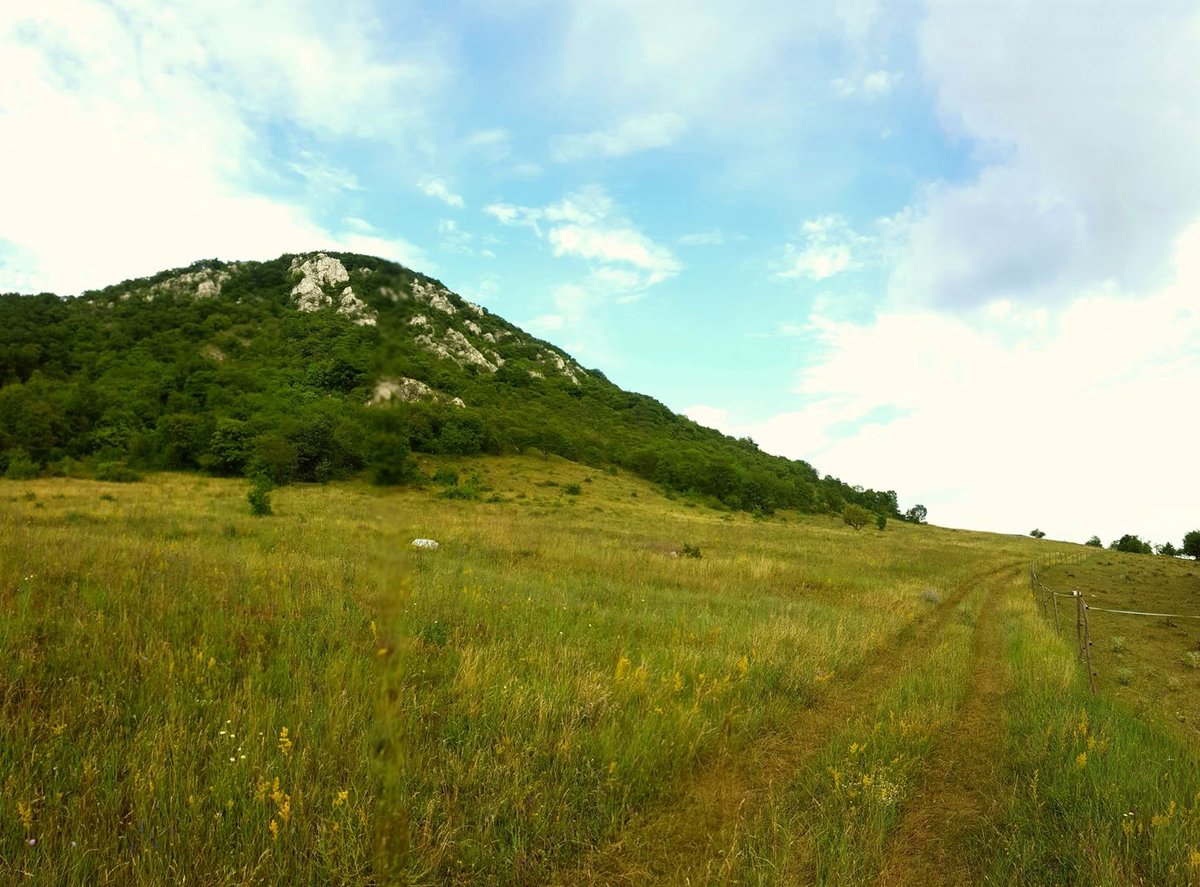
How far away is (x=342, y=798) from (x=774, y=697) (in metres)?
6.11

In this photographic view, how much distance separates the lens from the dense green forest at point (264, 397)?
4.73 feet

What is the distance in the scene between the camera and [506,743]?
19.2ft

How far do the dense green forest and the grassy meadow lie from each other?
53 centimetres

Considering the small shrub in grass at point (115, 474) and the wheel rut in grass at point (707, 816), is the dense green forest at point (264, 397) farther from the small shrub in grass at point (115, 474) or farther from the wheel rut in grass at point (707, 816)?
the wheel rut in grass at point (707, 816)

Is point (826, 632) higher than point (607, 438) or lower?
lower

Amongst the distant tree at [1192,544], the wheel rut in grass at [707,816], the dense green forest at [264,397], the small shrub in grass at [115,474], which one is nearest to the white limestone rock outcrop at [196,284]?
the dense green forest at [264,397]

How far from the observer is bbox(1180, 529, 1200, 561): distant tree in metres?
48.3

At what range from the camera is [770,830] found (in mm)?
5473

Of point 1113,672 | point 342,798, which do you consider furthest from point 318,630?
point 1113,672

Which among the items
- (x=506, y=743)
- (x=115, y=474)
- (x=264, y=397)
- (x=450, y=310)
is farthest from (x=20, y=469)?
(x=450, y=310)

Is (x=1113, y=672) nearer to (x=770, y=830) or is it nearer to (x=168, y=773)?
(x=770, y=830)

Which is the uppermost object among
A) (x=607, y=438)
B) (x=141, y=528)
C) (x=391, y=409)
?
(x=607, y=438)

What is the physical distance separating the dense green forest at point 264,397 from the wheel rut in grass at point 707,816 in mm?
4533

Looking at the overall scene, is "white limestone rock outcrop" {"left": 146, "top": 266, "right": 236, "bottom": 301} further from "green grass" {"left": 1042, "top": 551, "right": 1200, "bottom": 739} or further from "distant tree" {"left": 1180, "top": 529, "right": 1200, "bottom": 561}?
"distant tree" {"left": 1180, "top": 529, "right": 1200, "bottom": 561}
